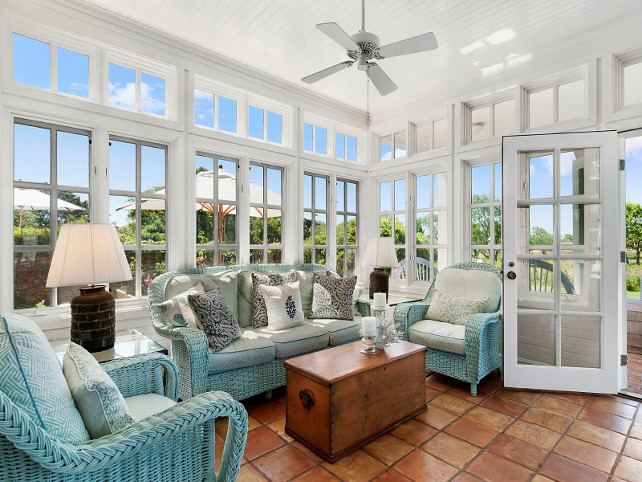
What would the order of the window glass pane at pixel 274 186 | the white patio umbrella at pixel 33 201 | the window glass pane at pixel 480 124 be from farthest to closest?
the window glass pane at pixel 274 186 → the window glass pane at pixel 480 124 → the white patio umbrella at pixel 33 201

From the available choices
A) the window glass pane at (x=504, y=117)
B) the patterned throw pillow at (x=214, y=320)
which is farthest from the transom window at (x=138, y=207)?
the window glass pane at (x=504, y=117)

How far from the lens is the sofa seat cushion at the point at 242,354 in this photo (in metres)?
2.50

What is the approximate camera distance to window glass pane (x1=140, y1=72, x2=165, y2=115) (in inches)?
128

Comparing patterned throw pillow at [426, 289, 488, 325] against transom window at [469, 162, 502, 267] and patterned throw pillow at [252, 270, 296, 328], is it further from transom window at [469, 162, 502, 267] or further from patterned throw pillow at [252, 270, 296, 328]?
patterned throw pillow at [252, 270, 296, 328]

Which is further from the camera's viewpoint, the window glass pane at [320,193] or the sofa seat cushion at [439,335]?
the window glass pane at [320,193]

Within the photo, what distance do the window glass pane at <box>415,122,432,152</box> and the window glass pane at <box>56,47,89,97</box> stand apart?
142 inches

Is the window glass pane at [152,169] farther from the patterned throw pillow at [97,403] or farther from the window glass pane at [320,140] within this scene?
the patterned throw pillow at [97,403]

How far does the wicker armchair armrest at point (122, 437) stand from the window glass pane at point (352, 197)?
3.86 metres

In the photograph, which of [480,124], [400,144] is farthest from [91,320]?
[480,124]

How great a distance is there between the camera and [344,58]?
348cm

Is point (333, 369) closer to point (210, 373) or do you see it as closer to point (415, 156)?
point (210, 373)

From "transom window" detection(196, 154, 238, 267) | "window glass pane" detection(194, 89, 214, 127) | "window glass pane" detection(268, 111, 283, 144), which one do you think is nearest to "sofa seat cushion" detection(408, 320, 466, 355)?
"transom window" detection(196, 154, 238, 267)

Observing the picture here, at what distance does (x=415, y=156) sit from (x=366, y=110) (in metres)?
0.99

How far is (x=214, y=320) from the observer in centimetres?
263
